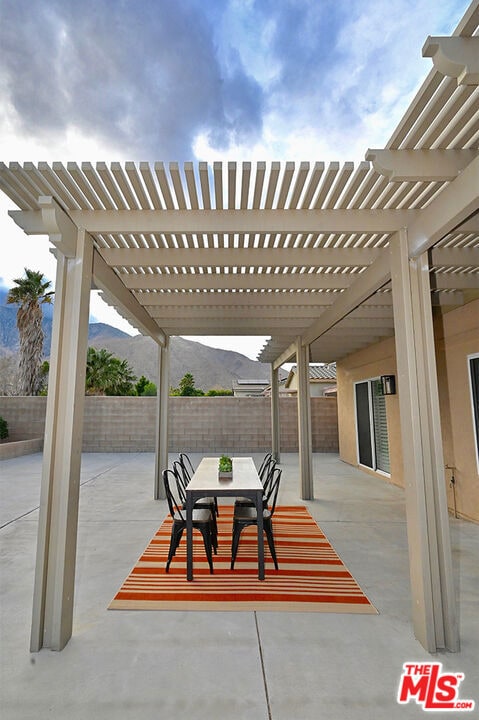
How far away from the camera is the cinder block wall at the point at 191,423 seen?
1080 centimetres

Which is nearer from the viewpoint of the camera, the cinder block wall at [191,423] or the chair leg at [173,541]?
the chair leg at [173,541]

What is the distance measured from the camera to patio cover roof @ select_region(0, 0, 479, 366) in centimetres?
180

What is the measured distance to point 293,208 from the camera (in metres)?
2.45

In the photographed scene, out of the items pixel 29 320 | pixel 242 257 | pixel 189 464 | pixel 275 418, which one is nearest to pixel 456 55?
pixel 242 257

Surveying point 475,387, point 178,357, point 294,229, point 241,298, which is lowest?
point 475,387

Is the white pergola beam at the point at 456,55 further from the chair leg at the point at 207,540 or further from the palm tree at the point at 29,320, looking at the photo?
the palm tree at the point at 29,320

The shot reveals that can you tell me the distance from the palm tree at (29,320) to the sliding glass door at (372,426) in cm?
1301

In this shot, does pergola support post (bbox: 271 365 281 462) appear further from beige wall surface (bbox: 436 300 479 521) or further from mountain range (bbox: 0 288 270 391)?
mountain range (bbox: 0 288 270 391)

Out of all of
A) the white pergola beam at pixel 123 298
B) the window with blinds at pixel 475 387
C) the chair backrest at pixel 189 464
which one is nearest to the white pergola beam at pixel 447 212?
the white pergola beam at pixel 123 298

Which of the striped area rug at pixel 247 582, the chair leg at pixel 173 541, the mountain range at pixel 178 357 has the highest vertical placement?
the mountain range at pixel 178 357

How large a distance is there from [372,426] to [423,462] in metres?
5.83

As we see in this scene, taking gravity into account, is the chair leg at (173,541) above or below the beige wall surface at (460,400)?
below

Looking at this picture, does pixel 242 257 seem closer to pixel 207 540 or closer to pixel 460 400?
pixel 207 540

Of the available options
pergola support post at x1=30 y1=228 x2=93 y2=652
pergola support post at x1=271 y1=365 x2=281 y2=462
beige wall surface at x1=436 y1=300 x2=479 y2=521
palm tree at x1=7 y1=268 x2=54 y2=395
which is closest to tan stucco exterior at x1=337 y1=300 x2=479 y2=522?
beige wall surface at x1=436 y1=300 x2=479 y2=521
